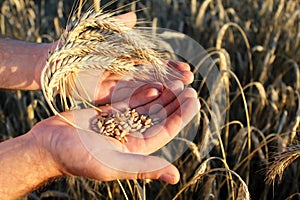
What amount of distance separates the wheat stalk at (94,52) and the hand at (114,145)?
99 millimetres

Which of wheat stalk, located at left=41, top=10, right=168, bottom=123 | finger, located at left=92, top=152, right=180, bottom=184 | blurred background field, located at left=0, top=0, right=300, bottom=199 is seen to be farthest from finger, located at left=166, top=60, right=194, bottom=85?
finger, located at left=92, top=152, right=180, bottom=184

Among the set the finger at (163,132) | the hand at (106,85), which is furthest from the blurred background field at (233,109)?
the hand at (106,85)

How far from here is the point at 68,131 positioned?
1.48 metres

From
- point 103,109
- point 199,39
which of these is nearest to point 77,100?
point 103,109

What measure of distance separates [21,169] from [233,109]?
1360 millimetres

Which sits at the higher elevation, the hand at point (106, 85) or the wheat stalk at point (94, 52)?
the wheat stalk at point (94, 52)

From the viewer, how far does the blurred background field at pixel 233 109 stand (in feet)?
6.23

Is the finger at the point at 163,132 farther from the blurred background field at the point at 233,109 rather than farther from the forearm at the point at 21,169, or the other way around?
the forearm at the point at 21,169

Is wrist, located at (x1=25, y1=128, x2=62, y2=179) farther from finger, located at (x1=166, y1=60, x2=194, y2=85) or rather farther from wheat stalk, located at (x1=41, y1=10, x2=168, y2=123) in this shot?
finger, located at (x1=166, y1=60, x2=194, y2=85)

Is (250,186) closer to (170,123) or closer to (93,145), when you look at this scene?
(170,123)

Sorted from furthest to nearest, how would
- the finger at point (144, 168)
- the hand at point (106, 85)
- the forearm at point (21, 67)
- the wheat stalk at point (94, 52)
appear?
1. the forearm at point (21, 67)
2. the hand at point (106, 85)
3. the wheat stalk at point (94, 52)
4. the finger at point (144, 168)

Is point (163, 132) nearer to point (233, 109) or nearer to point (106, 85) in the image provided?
point (106, 85)

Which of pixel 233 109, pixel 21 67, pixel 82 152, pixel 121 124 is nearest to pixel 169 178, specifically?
pixel 82 152

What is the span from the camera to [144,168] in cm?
129
